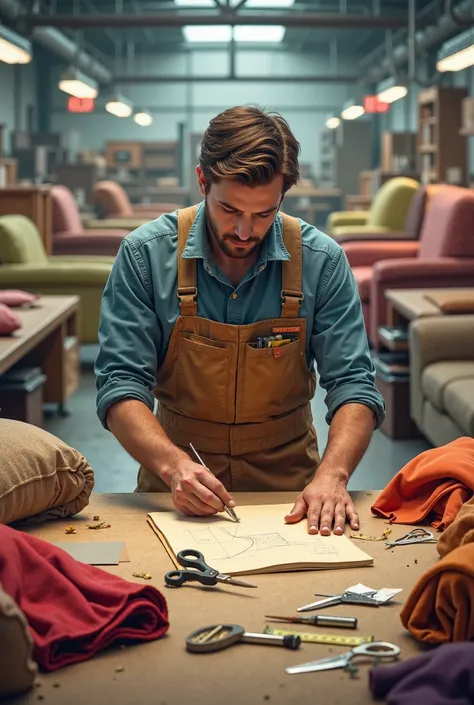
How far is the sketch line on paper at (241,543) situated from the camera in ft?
5.63

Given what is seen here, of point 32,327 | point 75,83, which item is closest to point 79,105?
point 75,83

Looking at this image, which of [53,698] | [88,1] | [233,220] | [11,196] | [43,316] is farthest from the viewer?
[88,1]

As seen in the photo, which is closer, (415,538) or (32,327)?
(415,538)

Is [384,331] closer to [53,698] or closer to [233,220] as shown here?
[233,220]

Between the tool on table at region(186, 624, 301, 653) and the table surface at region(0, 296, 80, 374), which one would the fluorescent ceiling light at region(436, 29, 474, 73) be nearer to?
the table surface at region(0, 296, 80, 374)

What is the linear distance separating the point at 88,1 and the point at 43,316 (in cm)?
1453

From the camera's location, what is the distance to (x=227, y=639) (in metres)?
1.32

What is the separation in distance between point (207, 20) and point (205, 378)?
12.2m

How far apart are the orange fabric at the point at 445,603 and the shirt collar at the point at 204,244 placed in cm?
111

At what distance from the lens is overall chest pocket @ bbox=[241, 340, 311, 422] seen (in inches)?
91.4

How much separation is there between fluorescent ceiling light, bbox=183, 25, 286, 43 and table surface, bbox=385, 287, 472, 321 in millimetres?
17144

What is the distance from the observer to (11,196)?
27.3ft

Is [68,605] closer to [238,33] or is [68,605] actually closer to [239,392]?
[239,392]

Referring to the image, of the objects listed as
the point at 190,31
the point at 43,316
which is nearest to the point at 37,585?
the point at 43,316
